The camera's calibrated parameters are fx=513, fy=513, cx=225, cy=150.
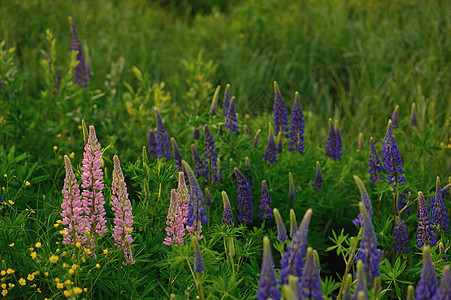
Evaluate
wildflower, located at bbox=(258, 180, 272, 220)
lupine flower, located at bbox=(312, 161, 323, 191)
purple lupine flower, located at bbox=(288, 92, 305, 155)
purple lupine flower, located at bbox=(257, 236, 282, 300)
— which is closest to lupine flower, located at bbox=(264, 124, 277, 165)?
purple lupine flower, located at bbox=(288, 92, 305, 155)

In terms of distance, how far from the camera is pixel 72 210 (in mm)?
2416

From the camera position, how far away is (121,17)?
7332 mm

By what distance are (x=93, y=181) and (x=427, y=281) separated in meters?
1.55

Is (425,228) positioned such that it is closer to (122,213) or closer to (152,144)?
(122,213)

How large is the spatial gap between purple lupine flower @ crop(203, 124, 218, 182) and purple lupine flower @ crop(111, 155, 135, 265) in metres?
0.82

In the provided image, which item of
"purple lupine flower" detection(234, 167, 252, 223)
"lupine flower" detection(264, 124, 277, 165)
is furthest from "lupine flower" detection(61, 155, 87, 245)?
"lupine flower" detection(264, 124, 277, 165)

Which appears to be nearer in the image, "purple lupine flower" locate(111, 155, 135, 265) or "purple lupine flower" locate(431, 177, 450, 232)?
"purple lupine flower" locate(111, 155, 135, 265)

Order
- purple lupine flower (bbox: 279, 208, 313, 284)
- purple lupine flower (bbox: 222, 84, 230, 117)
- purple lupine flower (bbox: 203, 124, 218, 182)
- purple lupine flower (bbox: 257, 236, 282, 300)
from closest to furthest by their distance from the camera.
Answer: purple lupine flower (bbox: 257, 236, 282, 300) < purple lupine flower (bbox: 279, 208, 313, 284) < purple lupine flower (bbox: 203, 124, 218, 182) < purple lupine flower (bbox: 222, 84, 230, 117)

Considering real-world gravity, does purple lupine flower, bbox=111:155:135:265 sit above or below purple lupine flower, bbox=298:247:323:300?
below

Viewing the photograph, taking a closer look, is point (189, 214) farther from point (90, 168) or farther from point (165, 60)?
point (165, 60)

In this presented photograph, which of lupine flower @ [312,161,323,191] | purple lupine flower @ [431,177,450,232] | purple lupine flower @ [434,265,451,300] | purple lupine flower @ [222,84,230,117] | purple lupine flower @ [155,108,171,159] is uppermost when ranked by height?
purple lupine flower @ [434,265,451,300]

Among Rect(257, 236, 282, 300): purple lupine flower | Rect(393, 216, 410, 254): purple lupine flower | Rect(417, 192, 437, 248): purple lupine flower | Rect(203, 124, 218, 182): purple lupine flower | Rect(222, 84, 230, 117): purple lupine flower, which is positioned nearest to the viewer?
Rect(257, 236, 282, 300): purple lupine flower

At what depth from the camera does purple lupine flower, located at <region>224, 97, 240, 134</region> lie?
131 inches

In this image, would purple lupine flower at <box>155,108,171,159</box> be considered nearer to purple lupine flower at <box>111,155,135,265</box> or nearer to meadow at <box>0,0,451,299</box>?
meadow at <box>0,0,451,299</box>
